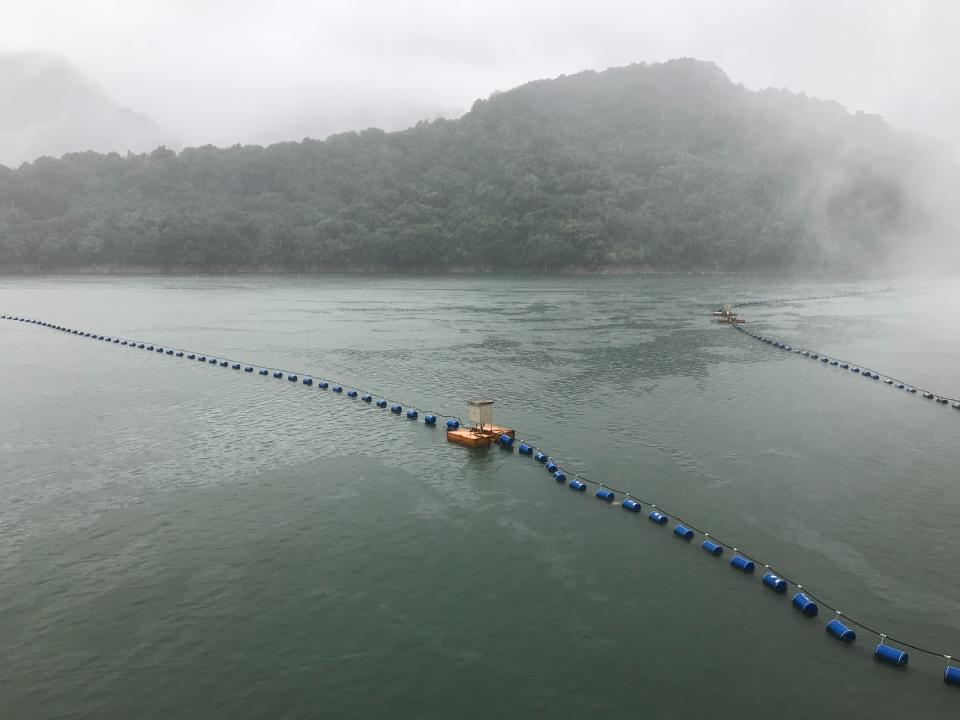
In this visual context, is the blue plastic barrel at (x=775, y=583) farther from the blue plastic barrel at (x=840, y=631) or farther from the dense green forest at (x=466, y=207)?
the dense green forest at (x=466, y=207)

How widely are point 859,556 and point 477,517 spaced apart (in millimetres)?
10275

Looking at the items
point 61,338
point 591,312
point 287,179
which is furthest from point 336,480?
point 287,179

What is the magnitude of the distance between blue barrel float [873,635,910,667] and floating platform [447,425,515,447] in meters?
14.9

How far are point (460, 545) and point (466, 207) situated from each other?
5842 inches

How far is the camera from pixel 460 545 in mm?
17641

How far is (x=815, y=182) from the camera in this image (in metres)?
178

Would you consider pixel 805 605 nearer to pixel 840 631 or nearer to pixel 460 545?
pixel 840 631

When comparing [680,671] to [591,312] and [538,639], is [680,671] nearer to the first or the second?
[538,639]

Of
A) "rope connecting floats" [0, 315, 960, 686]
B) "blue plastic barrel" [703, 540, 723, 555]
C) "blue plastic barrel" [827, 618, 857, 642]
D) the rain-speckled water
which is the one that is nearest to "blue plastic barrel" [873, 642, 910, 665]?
"rope connecting floats" [0, 315, 960, 686]

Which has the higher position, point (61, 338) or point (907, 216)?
point (907, 216)

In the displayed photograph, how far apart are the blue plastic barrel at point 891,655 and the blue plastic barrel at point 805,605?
1.50 m

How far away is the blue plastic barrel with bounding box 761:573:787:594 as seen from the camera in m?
15.6

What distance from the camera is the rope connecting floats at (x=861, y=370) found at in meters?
34.2

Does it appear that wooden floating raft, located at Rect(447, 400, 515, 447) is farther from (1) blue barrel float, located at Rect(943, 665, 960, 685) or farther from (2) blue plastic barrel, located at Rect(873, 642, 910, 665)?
(1) blue barrel float, located at Rect(943, 665, 960, 685)
